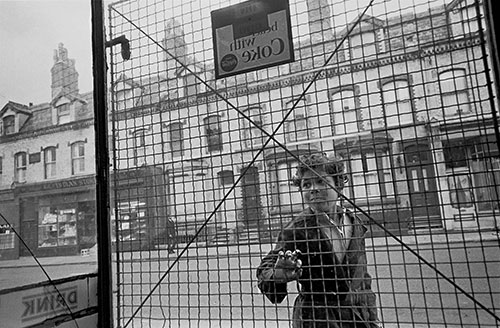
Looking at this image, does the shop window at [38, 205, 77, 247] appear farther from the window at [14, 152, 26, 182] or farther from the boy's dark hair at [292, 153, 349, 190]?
the boy's dark hair at [292, 153, 349, 190]

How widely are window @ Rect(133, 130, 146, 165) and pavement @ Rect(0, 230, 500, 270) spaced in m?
0.26

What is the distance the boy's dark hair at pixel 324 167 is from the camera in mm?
975

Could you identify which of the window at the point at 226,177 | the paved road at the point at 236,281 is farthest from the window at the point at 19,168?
the window at the point at 226,177

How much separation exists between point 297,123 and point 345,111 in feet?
0.42

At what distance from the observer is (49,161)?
976mm

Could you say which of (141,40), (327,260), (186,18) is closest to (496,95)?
(327,260)

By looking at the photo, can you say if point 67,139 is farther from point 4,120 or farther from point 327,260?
point 327,260

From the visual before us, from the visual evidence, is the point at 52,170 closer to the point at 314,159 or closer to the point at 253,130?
the point at 253,130

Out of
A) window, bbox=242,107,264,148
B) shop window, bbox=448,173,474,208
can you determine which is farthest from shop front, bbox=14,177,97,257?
shop window, bbox=448,173,474,208

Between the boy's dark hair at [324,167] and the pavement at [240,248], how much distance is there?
0.52 feet

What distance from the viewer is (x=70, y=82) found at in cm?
101

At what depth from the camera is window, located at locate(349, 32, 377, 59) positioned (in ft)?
3.10

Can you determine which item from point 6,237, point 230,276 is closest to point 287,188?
point 230,276

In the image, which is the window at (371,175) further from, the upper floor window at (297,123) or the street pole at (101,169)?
the street pole at (101,169)
